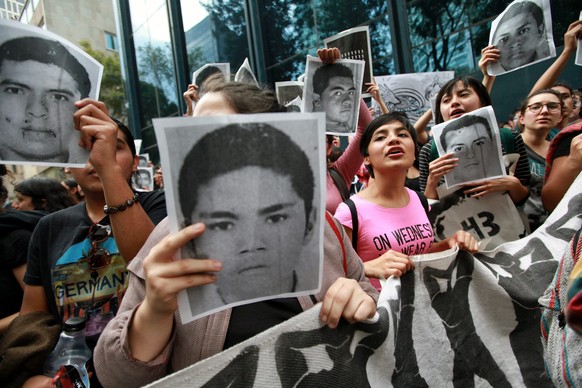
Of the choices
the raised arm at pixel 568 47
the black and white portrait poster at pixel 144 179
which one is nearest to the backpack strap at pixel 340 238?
the raised arm at pixel 568 47

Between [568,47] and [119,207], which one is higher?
[568,47]

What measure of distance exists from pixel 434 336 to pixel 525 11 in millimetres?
2656

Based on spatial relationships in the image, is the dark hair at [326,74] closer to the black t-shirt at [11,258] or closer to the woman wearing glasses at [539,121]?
the woman wearing glasses at [539,121]

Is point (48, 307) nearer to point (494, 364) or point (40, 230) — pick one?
point (40, 230)

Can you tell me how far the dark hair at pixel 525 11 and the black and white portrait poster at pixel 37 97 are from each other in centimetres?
291

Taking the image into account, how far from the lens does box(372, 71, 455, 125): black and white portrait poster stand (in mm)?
4223

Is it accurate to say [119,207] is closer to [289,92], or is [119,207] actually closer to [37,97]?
[37,97]

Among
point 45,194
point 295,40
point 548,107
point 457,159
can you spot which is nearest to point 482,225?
point 457,159

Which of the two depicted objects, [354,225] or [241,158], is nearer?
[241,158]

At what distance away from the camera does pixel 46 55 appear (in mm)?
1313

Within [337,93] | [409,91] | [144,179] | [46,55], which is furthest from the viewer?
[144,179]

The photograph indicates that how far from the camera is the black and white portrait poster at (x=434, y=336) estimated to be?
1.03 metres

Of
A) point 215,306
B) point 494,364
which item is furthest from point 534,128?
point 215,306

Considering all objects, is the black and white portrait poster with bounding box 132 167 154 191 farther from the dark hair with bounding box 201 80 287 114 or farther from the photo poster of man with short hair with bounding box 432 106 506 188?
the dark hair with bounding box 201 80 287 114
